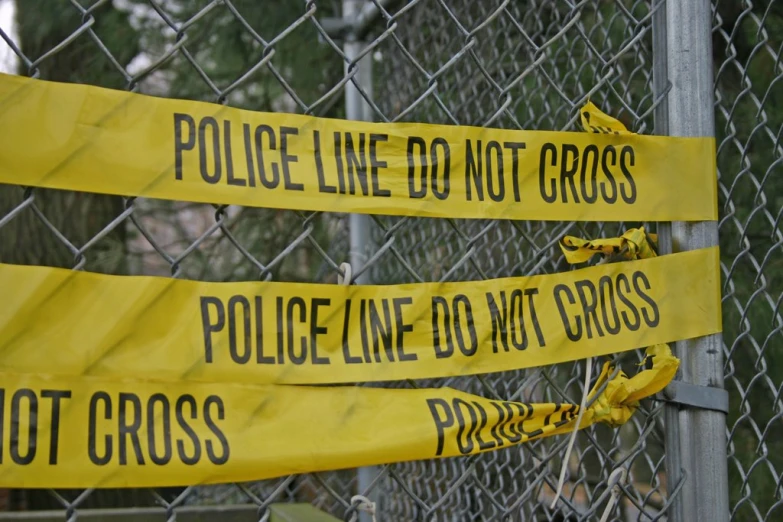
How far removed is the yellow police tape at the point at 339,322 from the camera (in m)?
1.05

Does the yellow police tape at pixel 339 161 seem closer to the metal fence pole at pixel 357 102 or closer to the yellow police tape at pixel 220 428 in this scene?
the yellow police tape at pixel 220 428

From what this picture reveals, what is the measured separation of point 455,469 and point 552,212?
1.56 meters

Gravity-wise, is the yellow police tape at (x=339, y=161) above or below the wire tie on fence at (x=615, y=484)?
above

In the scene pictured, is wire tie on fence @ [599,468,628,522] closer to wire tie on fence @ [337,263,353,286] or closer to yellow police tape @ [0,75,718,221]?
yellow police tape @ [0,75,718,221]

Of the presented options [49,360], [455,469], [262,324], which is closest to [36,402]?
[49,360]

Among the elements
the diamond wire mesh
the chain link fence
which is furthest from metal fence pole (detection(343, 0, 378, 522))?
the diamond wire mesh

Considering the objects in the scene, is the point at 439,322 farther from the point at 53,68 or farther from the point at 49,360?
the point at 53,68

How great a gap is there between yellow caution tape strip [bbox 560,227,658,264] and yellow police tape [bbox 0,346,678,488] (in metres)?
0.27

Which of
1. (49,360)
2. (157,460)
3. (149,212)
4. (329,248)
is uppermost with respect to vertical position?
(149,212)

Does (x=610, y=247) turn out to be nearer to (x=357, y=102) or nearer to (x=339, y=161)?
(x=339, y=161)

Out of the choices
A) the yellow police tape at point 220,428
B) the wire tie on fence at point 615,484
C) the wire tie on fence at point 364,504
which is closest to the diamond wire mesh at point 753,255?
the wire tie on fence at point 615,484

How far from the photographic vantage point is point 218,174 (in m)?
1.14

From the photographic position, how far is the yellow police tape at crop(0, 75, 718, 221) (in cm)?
106

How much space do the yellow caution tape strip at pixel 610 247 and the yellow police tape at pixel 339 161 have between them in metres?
0.04
